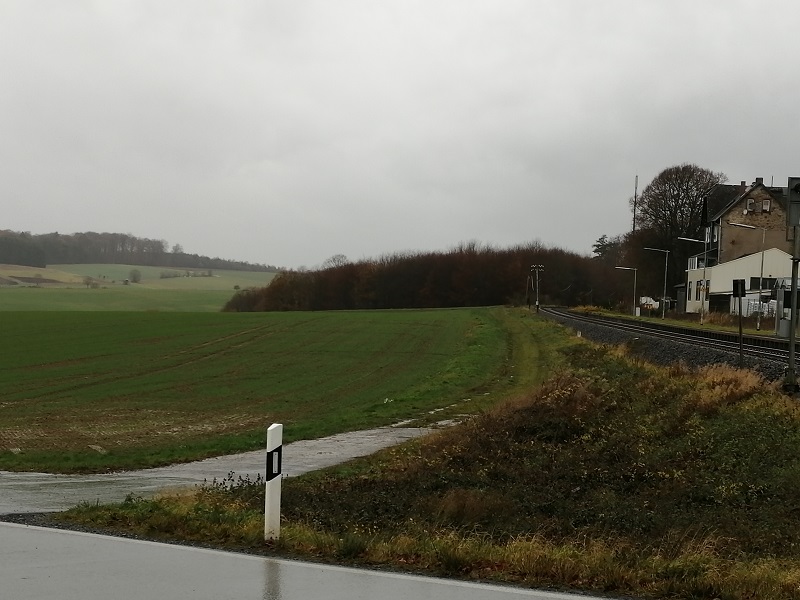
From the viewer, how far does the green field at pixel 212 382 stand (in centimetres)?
2152

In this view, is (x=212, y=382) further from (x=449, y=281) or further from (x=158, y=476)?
(x=449, y=281)

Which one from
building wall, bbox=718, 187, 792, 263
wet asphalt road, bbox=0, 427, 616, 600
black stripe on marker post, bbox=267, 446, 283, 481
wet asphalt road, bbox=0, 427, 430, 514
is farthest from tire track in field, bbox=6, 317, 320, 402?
building wall, bbox=718, 187, 792, 263

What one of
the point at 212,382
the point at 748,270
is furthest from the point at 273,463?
the point at 748,270

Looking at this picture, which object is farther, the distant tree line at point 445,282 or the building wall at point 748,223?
the distant tree line at point 445,282

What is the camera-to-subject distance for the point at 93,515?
9695mm

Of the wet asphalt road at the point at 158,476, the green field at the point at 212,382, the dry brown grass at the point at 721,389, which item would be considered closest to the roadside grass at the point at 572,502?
the dry brown grass at the point at 721,389

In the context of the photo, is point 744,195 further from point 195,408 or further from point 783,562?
point 783,562

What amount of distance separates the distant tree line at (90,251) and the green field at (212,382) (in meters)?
69.3

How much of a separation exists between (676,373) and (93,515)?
2009cm

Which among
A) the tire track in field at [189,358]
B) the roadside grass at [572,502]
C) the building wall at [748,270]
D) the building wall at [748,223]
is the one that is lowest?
the tire track in field at [189,358]

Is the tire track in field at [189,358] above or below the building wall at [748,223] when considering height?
below

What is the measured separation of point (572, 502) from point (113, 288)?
131 meters

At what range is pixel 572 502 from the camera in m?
12.7

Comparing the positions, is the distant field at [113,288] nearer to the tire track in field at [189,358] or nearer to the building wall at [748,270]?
the tire track in field at [189,358]
